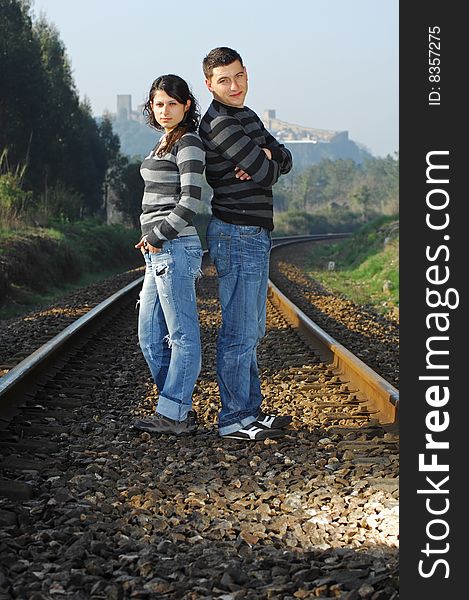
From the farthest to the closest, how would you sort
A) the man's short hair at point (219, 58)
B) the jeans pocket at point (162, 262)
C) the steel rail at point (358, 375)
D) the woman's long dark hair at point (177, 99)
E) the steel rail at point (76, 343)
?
the steel rail at point (76, 343)
the steel rail at point (358, 375)
the jeans pocket at point (162, 262)
the woman's long dark hair at point (177, 99)
the man's short hair at point (219, 58)

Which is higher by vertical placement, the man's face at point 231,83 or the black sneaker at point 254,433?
the man's face at point 231,83

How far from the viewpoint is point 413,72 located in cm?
296

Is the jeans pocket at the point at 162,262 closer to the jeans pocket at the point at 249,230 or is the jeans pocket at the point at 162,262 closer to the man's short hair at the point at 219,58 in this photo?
the jeans pocket at the point at 249,230

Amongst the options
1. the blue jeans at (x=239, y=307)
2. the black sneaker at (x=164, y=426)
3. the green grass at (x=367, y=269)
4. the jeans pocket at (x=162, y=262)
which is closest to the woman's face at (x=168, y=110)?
the blue jeans at (x=239, y=307)

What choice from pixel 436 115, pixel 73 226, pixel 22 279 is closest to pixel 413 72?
pixel 436 115

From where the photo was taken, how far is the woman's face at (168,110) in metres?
4.55

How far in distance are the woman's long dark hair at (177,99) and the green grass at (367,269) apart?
819cm

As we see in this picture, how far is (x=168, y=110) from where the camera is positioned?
179 inches

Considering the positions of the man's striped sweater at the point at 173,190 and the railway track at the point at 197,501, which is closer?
the railway track at the point at 197,501

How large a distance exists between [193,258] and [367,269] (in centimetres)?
1672

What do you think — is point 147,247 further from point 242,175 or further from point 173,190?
point 242,175

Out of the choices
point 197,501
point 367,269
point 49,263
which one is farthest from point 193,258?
point 367,269

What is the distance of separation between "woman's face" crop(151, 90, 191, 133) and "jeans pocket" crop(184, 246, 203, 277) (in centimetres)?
61

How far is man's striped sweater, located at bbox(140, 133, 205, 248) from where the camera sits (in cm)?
444
